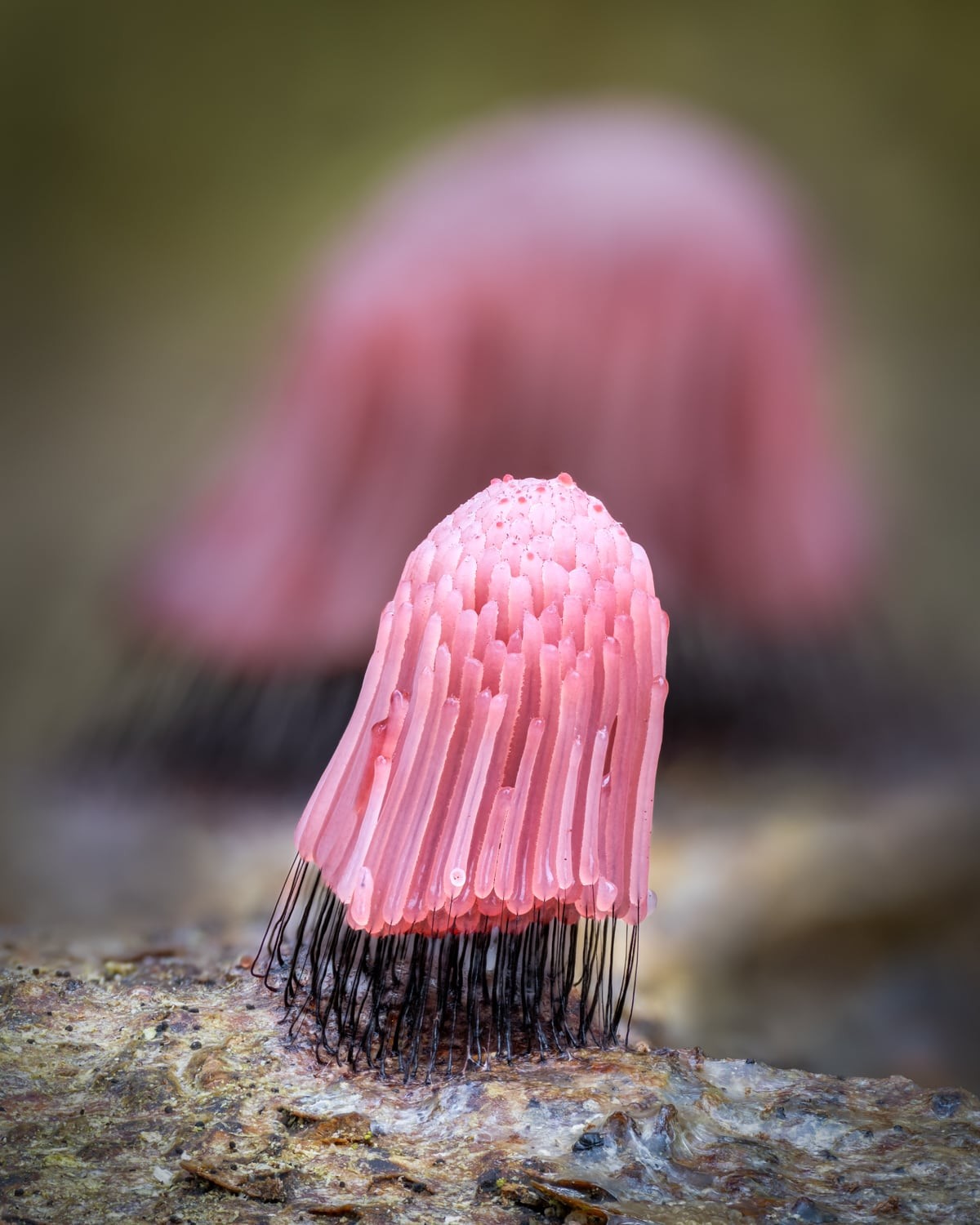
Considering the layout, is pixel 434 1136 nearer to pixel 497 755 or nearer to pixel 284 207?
pixel 497 755

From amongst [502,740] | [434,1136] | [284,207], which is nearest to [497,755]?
[502,740]

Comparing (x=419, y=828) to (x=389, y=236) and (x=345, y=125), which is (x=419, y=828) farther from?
(x=345, y=125)

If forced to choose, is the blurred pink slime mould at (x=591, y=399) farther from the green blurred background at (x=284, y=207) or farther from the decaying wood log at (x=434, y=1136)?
the decaying wood log at (x=434, y=1136)

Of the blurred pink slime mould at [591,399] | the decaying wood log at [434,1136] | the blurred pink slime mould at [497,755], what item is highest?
the blurred pink slime mould at [591,399]

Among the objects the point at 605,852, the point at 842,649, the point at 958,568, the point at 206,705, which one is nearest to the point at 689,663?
the point at 842,649

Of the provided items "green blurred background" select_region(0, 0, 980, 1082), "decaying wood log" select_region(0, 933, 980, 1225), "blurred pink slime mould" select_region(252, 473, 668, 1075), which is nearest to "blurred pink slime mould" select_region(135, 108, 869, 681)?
"green blurred background" select_region(0, 0, 980, 1082)

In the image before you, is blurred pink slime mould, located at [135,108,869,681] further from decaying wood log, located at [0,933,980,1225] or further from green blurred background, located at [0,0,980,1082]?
decaying wood log, located at [0,933,980,1225]

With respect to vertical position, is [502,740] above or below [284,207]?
below

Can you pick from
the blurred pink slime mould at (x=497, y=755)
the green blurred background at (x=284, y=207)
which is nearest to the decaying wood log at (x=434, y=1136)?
the blurred pink slime mould at (x=497, y=755)
